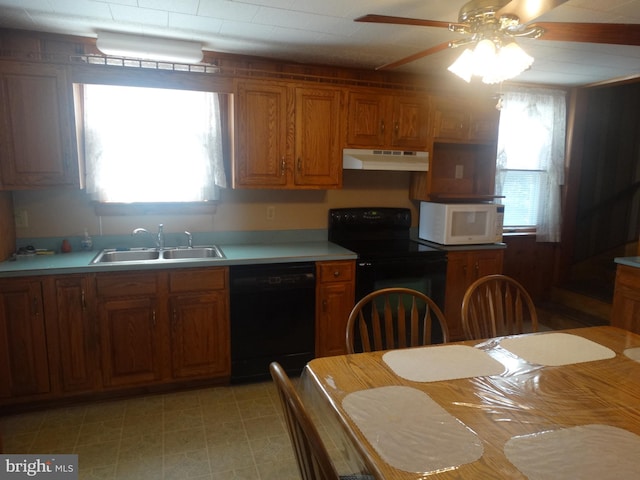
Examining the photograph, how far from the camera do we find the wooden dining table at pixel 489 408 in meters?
1.02

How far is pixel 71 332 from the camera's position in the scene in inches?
99.4

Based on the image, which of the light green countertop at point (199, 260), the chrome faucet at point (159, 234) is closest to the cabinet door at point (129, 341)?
the light green countertop at point (199, 260)

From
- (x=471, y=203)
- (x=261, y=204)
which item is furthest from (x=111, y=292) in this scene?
(x=471, y=203)

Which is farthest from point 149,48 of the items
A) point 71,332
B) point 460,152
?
point 460,152

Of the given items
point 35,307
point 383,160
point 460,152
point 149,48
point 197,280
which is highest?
point 149,48

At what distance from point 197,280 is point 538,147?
3405 mm

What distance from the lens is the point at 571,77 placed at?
369 centimetres

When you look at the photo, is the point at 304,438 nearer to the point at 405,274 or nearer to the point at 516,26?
the point at 516,26

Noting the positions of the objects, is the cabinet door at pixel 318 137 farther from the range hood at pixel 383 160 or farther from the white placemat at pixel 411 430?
the white placemat at pixel 411 430

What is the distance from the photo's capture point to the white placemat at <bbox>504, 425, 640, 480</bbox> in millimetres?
986

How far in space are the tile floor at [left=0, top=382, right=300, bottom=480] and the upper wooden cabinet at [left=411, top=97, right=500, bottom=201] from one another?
220cm

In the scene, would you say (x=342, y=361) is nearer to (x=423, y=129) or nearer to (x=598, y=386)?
(x=598, y=386)

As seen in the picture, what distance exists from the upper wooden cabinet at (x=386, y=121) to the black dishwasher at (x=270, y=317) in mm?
1119

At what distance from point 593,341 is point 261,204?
2.39 m
